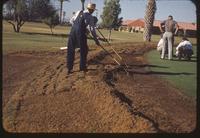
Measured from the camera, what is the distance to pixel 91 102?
7.95 m

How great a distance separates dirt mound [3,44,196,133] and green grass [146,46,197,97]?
0.37m

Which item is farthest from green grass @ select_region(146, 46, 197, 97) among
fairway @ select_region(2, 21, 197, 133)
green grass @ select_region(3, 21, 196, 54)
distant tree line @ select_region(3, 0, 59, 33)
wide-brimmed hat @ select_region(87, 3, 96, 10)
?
distant tree line @ select_region(3, 0, 59, 33)

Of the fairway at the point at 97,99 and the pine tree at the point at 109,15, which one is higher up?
the pine tree at the point at 109,15

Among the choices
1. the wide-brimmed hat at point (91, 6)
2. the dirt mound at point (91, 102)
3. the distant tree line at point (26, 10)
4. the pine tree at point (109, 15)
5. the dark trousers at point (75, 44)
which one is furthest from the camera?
the distant tree line at point (26, 10)

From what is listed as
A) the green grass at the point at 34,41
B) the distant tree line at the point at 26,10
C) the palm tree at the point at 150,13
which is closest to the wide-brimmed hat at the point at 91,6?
the green grass at the point at 34,41

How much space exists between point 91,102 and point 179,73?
511cm

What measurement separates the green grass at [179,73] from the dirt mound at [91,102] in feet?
1.23

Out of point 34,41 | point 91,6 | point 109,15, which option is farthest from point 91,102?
point 109,15

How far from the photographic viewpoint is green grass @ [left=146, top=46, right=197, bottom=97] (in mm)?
10116

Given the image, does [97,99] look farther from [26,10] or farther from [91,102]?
[26,10]

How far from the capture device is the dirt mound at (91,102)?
6539mm

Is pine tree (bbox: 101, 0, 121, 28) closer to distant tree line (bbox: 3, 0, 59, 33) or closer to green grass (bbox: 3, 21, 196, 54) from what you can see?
green grass (bbox: 3, 21, 196, 54)

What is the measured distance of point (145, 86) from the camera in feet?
32.7

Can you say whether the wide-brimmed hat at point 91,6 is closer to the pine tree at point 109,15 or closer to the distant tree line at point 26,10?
the pine tree at point 109,15
